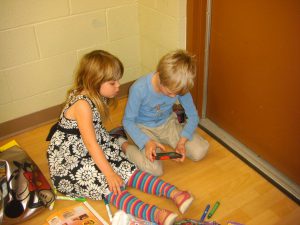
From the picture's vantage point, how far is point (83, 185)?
145cm

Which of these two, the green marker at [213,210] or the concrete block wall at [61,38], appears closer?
the green marker at [213,210]

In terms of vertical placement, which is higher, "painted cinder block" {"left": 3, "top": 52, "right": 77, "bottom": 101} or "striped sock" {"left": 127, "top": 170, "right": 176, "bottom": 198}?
"painted cinder block" {"left": 3, "top": 52, "right": 77, "bottom": 101}

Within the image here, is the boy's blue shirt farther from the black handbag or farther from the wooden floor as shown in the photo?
the black handbag

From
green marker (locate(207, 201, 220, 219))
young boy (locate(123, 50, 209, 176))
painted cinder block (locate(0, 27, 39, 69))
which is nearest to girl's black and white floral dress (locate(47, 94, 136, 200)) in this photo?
young boy (locate(123, 50, 209, 176))

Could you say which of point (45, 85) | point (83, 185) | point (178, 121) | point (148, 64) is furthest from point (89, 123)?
point (148, 64)

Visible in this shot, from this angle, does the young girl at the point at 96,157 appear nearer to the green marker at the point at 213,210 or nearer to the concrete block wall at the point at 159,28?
the green marker at the point at 213,210

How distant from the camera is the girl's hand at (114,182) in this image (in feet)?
4.69

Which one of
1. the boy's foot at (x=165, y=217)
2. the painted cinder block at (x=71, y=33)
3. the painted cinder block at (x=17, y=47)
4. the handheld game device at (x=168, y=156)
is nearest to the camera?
the boy's foot at (x=165, y=217)

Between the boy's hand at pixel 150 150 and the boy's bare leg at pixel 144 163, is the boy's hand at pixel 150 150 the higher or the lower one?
the higher one

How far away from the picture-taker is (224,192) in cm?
155

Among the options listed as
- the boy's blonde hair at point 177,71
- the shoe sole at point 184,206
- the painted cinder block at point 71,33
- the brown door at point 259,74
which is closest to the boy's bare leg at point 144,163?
the shoe sole at point 184,206

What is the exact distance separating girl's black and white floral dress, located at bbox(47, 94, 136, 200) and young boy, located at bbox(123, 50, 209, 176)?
13 centimetres

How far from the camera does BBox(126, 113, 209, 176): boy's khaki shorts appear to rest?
5.31 feet

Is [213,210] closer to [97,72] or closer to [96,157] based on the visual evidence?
[96,157]
